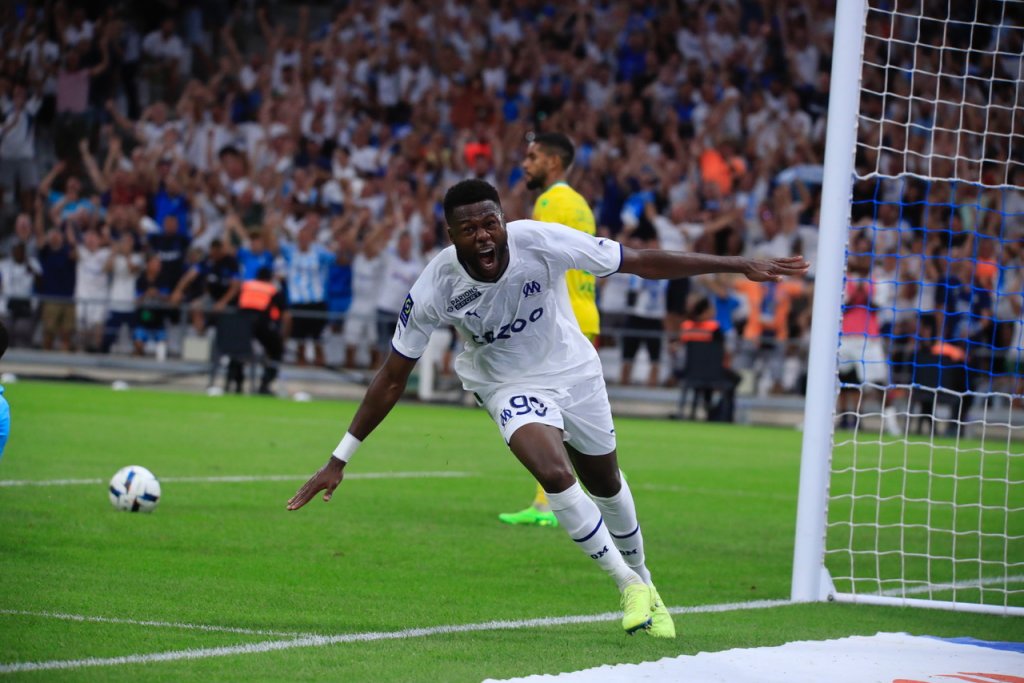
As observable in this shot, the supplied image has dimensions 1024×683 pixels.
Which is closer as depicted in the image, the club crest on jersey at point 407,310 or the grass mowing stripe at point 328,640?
the grass mowing stripe at point 328,640

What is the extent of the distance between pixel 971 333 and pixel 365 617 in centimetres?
1631

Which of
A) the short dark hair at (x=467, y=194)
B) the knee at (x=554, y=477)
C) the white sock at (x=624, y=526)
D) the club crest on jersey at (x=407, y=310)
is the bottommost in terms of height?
the white sock at (x=624, y=526)

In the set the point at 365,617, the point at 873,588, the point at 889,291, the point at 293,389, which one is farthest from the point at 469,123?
the point at 365,617

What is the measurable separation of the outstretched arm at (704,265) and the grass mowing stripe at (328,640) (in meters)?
1.69

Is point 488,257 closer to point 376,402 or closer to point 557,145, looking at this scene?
point 376,402

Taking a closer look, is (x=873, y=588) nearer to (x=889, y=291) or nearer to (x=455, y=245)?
(x=455, y=245)

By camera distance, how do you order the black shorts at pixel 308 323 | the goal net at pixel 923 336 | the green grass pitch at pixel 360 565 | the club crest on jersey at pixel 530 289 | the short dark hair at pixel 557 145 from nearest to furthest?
the green grass pitch at pixel 360 565 < the club crest on jersey at pixel 530 289 < the goal net at pixel 923 336 < the short dark hair at pixel 557 145 < the black shorts at pixel 308 323

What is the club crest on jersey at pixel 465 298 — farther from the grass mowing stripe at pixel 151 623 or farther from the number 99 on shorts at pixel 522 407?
the grass mowing stripe at pixel 151 623

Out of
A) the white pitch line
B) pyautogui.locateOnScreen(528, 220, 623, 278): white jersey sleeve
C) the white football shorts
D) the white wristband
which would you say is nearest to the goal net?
the white football shorts

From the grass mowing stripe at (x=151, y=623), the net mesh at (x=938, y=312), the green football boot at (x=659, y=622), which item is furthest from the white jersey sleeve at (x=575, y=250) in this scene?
the net mesh at (x=938, y=312)

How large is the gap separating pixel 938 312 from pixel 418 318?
373 inches

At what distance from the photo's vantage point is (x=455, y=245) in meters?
6.22

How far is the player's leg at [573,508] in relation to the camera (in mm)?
6082

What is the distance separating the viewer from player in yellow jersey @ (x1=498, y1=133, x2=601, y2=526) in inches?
373
